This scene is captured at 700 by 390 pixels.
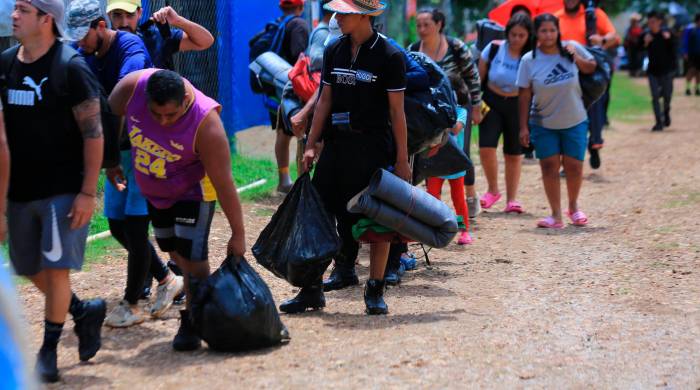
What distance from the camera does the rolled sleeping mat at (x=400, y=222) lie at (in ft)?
20.2

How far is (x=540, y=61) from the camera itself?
9281 mm

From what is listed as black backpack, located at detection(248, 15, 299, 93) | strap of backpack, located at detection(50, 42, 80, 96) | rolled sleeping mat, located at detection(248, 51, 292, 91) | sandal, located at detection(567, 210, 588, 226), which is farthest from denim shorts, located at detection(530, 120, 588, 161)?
strap of backpack, located at detection(50, 42, 80, 96)

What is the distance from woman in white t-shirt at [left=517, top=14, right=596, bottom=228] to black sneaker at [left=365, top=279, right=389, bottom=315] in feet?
11.3

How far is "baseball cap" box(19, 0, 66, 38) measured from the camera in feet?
16.2

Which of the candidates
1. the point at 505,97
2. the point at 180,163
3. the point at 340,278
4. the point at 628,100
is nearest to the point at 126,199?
the point at 180,163

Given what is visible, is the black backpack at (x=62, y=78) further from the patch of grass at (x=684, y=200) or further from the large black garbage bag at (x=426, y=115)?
the patch of grass at (x=684, y=200)

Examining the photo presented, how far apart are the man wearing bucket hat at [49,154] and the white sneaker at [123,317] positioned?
3.23 feet

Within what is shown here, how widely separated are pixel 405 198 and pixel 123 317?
171 cm

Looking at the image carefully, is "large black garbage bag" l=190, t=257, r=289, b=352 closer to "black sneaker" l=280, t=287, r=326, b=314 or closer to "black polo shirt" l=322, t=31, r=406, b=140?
"black sneaker" l=280, t=287, r=326, b=314

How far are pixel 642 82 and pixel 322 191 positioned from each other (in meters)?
31.9

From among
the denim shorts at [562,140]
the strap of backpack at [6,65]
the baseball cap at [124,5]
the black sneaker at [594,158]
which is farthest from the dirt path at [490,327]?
the black sneaker at [594,158]

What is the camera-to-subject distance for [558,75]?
9.23 metres

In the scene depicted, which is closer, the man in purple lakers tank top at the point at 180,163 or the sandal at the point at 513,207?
the man in purple lakers tank top at the point at 180,163

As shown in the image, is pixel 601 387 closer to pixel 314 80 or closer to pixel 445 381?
pixel 445 381
